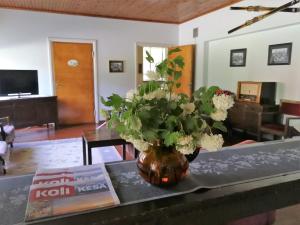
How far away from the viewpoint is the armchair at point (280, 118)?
3.70 m

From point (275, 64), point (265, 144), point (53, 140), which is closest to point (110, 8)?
point (53, 140)

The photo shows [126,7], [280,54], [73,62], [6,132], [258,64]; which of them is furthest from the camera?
[73,62]

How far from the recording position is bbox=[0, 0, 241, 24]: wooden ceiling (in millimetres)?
4746

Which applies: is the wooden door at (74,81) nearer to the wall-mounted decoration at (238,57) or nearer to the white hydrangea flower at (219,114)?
the wall-mounted decoration at (238,57)

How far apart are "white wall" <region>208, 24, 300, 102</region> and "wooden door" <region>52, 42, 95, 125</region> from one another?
114 inches

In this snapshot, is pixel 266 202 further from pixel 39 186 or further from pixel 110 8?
pixel 110 8

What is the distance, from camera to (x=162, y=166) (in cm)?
93

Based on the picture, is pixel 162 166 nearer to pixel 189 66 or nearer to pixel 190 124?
pixel 190 124

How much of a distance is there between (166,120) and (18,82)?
480 centimetres

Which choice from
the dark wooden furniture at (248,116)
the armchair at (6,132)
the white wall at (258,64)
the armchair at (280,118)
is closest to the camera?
the armchair at (6,132)

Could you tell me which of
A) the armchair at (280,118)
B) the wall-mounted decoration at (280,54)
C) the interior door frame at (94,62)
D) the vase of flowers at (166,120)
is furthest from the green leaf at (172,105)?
the interior door frame at (94,62)

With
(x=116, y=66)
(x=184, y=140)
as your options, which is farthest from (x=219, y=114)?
(x=116, y=66)

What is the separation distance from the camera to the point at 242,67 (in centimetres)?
489

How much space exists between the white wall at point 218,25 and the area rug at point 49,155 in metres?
3.18
